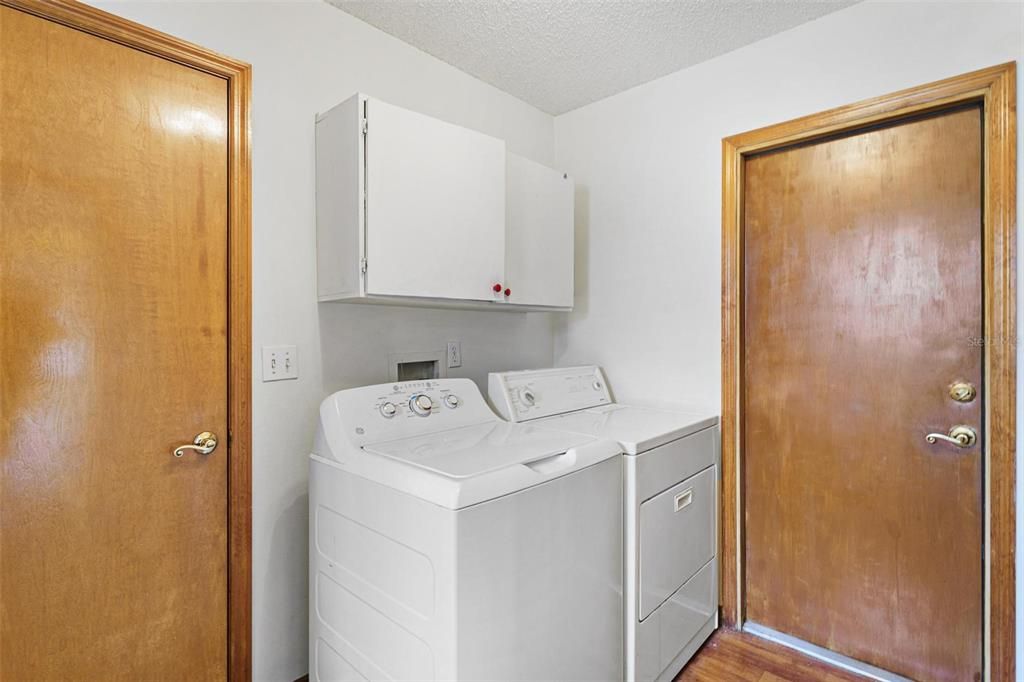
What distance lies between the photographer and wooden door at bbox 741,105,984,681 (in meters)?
1.71

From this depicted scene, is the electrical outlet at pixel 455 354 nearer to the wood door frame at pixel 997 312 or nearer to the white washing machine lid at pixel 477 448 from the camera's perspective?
the white washing machine lid at pixel 477 448

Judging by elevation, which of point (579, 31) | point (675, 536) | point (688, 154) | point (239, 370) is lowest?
point (675, 536)

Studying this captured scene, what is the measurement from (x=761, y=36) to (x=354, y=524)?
2272 mm

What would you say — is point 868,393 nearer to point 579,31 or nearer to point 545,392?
point 545,392

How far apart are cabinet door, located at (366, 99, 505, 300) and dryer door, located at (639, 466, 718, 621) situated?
3.21 feet

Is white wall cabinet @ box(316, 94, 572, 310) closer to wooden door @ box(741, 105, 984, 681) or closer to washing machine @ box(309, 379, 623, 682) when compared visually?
washing machine @ box(309, 379, 623, 682)

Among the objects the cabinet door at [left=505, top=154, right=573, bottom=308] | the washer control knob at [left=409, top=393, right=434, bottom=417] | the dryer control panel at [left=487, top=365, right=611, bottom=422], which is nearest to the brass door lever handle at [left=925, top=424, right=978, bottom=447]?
the dryer control panel at [left=487, top=365, right=611, bottom=422]

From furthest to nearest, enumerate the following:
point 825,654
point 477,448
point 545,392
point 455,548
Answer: point 545,392, point 825,654, point 477,448, point 455,548

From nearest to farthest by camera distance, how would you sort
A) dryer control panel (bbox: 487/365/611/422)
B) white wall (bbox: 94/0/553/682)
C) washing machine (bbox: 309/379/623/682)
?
washing machine (bbox: 309/379/623/682) → white wall (bbox: 94/0/553/682) → dryer control panel (bbox: 487/365/611/422)

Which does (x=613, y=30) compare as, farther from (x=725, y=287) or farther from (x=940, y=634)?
(x=940, y=634)

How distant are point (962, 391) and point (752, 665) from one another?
1.21m

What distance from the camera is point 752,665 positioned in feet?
6.34

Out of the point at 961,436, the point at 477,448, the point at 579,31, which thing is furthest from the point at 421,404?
the point at 961,436

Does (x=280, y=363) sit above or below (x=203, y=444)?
above
